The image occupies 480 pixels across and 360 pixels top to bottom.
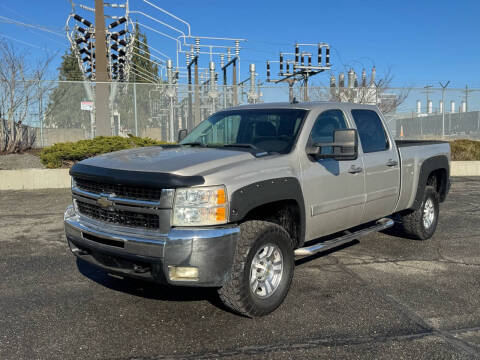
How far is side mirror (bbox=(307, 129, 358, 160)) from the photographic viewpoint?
4023mm

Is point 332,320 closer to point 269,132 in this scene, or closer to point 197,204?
point 197,204

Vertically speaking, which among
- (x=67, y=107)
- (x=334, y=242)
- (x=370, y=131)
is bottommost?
(x=334, y=242)

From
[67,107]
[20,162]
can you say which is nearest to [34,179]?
[20,162]

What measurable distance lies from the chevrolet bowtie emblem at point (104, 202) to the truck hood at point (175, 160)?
266 mm

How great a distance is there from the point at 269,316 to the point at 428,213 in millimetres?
3679

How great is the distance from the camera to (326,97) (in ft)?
56.3

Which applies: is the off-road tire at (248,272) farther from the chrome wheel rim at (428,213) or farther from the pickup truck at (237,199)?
the chrome wheel rim at (428,213)

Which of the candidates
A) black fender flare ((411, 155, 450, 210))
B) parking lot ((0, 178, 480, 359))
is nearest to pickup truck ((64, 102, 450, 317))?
parking lot ((0, 178, 480, 359))

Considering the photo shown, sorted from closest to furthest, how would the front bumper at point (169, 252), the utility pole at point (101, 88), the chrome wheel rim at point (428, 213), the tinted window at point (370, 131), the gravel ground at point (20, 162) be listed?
the front bumper at point (169, 252) < the tinted window at point (370, 131) < the chrome wheel rim at point (428, 213) < the gravel ground at point (20, 162) < the utility pole at point (101, 88)

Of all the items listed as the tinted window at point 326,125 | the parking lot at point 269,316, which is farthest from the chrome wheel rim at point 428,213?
the tinted window at point 326,125

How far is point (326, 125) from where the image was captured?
4641mm

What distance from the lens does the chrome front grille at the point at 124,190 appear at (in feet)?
10.9

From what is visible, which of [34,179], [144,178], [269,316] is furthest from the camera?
[34,179]

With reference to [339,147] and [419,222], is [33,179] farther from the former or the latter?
[339,147]
